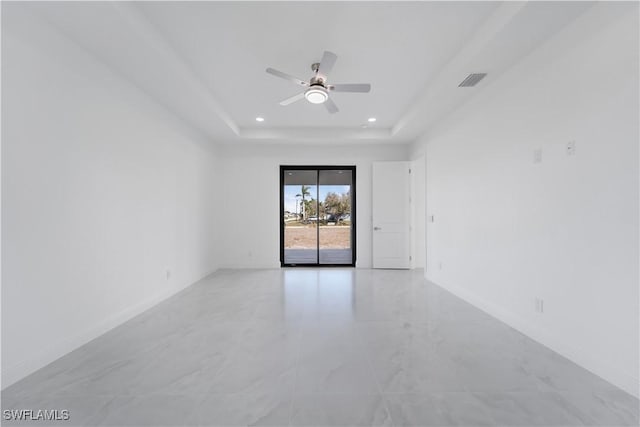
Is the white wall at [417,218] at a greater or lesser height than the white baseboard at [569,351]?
greater

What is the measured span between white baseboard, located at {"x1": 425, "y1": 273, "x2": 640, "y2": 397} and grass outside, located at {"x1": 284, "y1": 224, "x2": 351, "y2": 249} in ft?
11.9

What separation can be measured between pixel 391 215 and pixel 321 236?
2.06m

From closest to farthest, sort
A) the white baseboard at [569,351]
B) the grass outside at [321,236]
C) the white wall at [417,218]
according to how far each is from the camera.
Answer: the white baseboard at [569,351]
the white wall at [417,218]
the grass outside at [321,236]

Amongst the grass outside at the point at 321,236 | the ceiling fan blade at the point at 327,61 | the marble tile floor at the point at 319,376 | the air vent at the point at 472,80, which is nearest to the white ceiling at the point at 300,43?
the air vent at the point at 472,80

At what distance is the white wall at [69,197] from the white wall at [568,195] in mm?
3925

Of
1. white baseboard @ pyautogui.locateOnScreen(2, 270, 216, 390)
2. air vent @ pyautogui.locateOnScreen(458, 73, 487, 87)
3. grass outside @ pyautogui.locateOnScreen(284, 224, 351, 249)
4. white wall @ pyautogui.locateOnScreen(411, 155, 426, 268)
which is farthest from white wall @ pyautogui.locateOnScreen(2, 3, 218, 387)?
white wall @ pyautogui.locateOnScreen(411, 155, 426, 268)

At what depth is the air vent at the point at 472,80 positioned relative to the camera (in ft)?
9.11

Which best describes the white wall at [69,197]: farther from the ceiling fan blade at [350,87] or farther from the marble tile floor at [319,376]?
the ceiling fan blade at [350,87]

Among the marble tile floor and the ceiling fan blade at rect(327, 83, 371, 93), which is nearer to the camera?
the marble tile floor

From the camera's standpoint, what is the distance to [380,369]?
1.91m

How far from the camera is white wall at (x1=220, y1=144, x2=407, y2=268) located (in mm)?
5551

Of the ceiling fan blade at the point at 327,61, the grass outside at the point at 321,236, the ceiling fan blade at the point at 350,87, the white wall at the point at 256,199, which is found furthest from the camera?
the grass outside at the point at 321,236

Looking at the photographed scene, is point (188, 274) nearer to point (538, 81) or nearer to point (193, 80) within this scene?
point (193, 80)

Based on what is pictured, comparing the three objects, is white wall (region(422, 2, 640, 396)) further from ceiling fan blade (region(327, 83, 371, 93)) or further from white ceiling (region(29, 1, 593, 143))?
ceiling fan blade (region(327, 83, 371, 93))
